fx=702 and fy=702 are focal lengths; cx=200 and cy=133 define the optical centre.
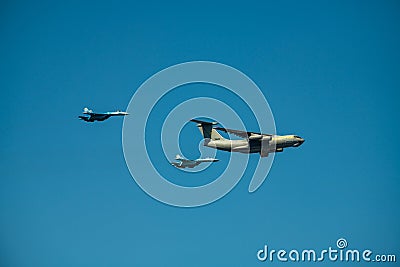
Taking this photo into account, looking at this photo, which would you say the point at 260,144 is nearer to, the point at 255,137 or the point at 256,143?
the point at 256,143

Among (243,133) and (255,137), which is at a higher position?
(243,133)

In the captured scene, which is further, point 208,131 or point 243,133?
point 208,131

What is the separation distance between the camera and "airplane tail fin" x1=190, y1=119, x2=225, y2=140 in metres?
82.8

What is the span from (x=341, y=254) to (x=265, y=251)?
25.1ft

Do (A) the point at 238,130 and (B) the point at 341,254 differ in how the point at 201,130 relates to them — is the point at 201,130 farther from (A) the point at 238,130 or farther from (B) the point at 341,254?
(B) the point at 341,254

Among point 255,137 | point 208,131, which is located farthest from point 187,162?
point 255,137

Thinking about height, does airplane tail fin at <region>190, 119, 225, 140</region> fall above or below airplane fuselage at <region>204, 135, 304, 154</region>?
above

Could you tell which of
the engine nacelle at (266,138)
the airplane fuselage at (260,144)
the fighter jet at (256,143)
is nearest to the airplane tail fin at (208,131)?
the fighter jet at (256,143)

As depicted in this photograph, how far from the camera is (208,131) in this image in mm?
83812

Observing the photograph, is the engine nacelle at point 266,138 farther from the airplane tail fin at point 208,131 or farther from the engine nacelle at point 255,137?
the airplane tail fin at point 208,131

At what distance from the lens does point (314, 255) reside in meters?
70.2

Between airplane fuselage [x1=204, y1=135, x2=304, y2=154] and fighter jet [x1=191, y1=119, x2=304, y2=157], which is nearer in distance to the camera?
fighter jet [x1=191, y1=119, x2=304, y2=157]

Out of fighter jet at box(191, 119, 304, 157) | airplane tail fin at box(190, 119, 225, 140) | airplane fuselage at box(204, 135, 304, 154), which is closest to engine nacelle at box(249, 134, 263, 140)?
fighter jet at box(191, 119, 304, 157)

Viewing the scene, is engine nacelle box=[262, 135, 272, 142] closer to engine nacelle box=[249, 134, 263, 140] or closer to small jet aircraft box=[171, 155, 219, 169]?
engine nacelle box=[249, 134, 263, 140]
